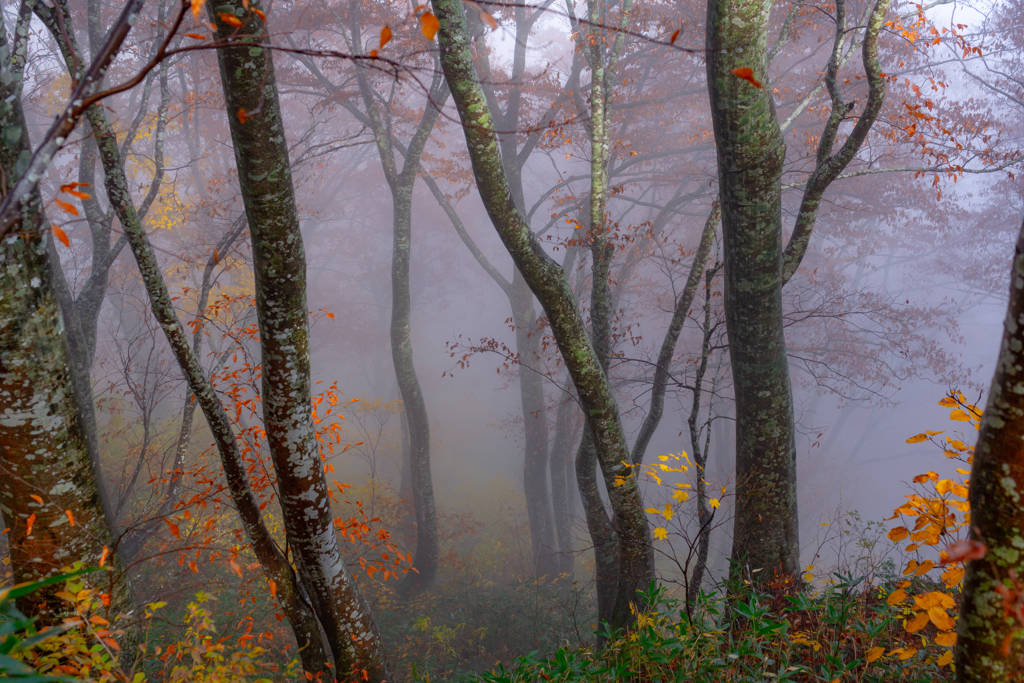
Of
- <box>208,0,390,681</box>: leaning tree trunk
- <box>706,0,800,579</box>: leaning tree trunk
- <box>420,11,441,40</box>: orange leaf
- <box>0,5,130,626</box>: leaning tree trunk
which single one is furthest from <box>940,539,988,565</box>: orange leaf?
<box>0,5,130,626</box>: leaning tree trunk

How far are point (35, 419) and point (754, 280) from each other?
4.01m

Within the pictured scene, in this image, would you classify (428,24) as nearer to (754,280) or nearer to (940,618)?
(940,618)

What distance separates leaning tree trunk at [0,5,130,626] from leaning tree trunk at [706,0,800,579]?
353cm

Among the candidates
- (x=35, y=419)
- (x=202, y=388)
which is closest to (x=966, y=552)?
(x=202, y=388)

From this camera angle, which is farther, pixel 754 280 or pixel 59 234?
pixel 754 280

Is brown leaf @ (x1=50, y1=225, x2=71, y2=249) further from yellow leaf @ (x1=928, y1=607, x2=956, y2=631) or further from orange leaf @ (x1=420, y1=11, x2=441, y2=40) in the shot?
yellow leaf @ (x1=928, y1=607, x2=956, y2=631)

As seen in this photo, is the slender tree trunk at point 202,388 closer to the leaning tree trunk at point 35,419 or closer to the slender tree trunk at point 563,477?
A: the leaning tree trunk at point 35,419

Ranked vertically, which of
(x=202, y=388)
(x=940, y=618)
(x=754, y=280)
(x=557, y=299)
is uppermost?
(x=754, y=280)

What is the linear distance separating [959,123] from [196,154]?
15421 millimetres

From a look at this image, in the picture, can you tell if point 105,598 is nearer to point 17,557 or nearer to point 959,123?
point 17,557

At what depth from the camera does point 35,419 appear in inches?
91.7

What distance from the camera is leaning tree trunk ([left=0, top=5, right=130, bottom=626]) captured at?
87.4 inches

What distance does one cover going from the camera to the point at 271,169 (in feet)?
7.95

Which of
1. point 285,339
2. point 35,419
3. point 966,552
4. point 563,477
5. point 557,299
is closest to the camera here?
point 966,552
